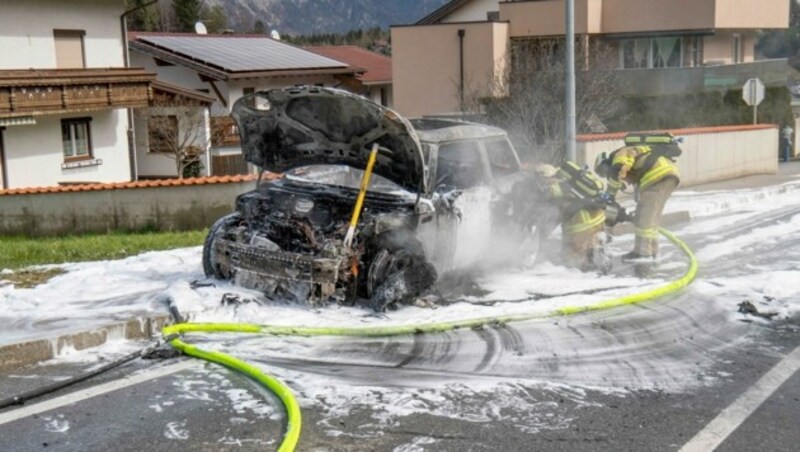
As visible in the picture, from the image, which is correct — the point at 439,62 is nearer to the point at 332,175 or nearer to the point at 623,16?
the point at 623,16

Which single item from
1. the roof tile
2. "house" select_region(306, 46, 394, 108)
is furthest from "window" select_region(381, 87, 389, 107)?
the roof tile

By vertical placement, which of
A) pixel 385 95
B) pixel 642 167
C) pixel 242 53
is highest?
pixel 242 53

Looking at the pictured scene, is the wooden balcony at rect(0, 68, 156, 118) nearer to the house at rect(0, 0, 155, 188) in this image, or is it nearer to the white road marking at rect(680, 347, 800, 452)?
the house at rect(0, 0, 155, 188)

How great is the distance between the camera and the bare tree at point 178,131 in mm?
30656

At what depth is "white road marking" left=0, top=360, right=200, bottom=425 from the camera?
19.4 feet

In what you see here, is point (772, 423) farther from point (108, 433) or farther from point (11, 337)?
point (11, 337)

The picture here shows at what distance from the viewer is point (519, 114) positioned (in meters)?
25.0

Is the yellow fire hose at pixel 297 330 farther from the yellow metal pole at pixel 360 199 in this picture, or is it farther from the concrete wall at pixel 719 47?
the concrete wall at pixel 719 47

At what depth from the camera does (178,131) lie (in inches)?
1225

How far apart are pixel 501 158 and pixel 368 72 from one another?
3601 centimetres

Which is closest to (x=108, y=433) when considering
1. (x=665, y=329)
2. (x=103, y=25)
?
(x=665, y=329)

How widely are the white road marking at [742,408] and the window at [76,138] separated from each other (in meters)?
23.9

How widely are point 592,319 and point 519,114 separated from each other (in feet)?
56.5

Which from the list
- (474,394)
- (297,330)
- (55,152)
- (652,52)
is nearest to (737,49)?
(652,52)
